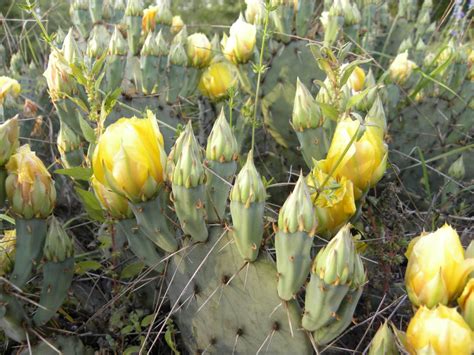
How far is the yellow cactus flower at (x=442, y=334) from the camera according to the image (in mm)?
723

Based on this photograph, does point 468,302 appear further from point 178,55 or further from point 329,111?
point 178,55

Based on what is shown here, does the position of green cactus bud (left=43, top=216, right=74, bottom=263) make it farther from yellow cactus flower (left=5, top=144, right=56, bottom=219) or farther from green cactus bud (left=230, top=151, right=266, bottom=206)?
green cactus bud (left=230, top=151, right=266, bottom=206)

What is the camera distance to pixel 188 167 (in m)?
0.82

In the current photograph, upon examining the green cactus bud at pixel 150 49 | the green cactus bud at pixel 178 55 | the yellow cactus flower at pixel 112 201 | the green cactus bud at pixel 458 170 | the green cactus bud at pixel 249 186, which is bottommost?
the green cactus bud at pixel 458 170

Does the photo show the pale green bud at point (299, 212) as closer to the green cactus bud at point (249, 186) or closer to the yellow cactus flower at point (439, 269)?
the green cactus bud at point (249, 186)

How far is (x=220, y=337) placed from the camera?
97cm

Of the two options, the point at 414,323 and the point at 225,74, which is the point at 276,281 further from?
the point at 225,74

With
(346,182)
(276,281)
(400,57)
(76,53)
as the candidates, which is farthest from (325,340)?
(400,57)

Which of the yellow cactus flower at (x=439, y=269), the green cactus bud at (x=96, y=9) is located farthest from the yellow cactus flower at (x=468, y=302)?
the green cactus bud at (x=96, y=9)

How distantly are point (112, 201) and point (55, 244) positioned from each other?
12cm

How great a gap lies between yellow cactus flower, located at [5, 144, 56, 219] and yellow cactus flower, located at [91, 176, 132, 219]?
79 mm

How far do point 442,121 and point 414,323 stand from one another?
3.60ft

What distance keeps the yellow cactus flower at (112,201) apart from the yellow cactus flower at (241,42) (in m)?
0.62

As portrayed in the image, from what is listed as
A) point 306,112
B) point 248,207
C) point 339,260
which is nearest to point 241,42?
point 306,112
